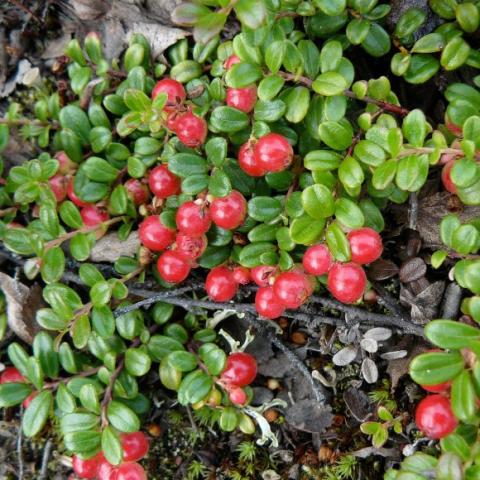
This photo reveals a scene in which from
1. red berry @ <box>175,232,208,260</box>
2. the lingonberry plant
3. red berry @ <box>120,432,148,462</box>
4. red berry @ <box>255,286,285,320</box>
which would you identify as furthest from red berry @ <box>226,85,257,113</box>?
red berry @ <box>120,432,148,462</box>

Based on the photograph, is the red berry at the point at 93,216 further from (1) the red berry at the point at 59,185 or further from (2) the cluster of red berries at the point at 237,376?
(2) the cluster of red berries at the point at 237,376

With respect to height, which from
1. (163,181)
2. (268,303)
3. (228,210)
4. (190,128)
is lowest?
(268,303)

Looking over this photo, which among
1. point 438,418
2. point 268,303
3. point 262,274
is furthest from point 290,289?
point 438,418

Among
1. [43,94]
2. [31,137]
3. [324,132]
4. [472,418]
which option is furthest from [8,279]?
[472,418]

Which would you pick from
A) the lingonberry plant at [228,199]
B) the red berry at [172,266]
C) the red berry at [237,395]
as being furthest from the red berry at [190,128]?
the red berry at [237,395]

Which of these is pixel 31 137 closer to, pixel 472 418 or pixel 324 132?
pixel 324 132

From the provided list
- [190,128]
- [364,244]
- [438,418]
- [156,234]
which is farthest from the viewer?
[156,234]

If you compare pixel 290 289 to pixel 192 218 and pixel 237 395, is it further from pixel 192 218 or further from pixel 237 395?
pixel 237 395
